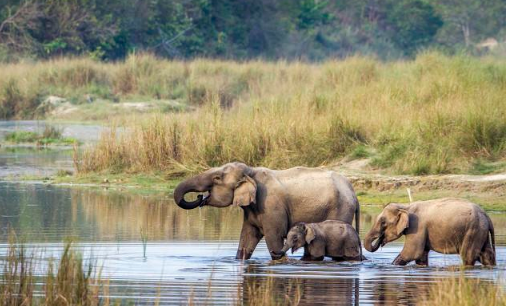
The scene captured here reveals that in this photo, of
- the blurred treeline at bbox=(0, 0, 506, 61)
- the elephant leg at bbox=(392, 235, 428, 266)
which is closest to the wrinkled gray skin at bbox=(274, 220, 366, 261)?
the elephant leg at bbox=(392, 235, 428, 266)

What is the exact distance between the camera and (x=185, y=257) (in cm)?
1273

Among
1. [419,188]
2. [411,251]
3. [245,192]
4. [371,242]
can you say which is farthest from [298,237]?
[419,188]

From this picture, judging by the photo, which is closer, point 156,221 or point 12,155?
point 156,221

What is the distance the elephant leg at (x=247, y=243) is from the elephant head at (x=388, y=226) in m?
1.16

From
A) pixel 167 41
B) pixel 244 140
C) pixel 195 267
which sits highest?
pixel 167 41

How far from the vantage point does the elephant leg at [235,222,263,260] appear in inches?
501

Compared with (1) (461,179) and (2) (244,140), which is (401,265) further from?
(2) (244,140)

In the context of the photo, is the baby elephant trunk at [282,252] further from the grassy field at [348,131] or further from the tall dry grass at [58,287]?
the grassy field at [348,131]

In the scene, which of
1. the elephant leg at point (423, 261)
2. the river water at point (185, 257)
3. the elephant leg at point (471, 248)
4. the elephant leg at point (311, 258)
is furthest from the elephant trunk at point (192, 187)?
the elephant leg at point (471, 248)

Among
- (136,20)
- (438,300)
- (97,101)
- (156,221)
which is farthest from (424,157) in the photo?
(136,20)

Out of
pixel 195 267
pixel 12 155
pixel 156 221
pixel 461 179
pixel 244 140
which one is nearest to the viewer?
pixel 195 267

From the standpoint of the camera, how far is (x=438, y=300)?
8789 mm

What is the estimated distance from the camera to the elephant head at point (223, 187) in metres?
12.4

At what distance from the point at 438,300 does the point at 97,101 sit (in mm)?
28500
